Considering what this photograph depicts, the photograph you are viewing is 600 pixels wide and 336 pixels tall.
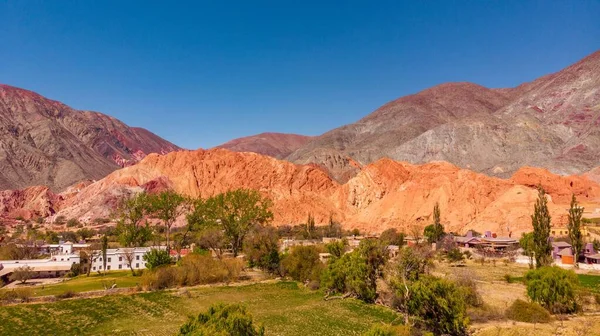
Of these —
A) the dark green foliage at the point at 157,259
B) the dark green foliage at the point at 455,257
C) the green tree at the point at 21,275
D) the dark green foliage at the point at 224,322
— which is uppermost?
the dark green foliage at the point at 224,322

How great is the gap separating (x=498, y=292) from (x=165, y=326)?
2730 centimetres

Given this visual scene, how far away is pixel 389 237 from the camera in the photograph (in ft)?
241

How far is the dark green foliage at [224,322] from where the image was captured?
16.8 meters

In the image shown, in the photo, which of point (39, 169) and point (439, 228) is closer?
point (439, 228)

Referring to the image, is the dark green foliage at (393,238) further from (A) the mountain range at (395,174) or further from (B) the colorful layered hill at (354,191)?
(A) the mountain range at (395,174)

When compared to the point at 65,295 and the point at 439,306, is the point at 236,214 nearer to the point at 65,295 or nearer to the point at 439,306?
the point at 65,295

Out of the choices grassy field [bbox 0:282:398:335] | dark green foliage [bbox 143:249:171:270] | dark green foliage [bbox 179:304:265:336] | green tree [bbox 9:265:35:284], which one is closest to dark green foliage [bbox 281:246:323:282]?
grassy field [bbox 0:282:398:335]

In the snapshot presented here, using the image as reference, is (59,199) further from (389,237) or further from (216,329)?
(216,329)

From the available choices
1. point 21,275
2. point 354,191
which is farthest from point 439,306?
point 354,191

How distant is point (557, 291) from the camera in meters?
29.0

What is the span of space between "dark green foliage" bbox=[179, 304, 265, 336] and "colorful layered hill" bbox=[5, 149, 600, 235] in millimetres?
69666

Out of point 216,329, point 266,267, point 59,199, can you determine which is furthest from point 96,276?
point 59,199

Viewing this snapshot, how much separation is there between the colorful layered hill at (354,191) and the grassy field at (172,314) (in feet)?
179

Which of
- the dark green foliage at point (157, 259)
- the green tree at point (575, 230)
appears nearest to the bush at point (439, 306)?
the green tree at point (575, 230)
